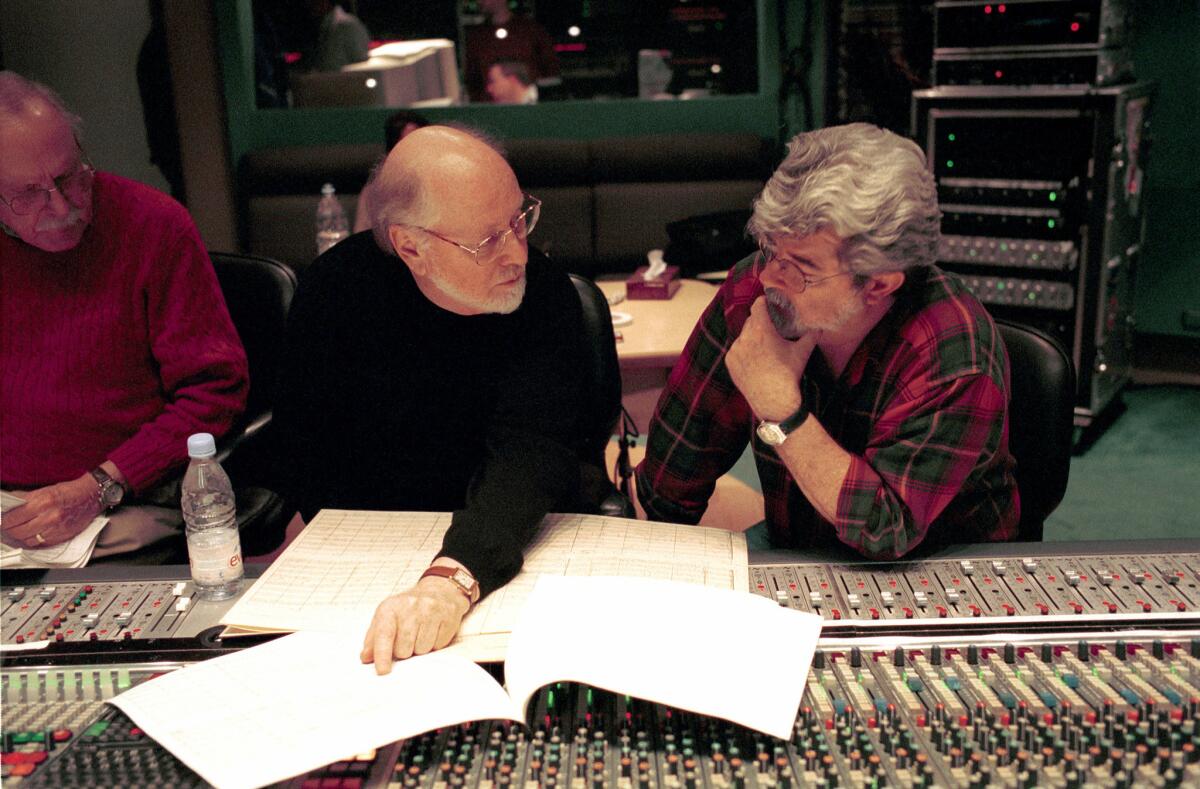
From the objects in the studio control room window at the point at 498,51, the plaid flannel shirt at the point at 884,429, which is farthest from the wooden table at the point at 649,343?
the studio control room window at the point at 498,51

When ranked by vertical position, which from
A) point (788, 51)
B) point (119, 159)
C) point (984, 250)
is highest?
point (788, 51)

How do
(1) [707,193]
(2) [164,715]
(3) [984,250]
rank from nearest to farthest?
(2) [164,715] < (3) [984,250] < (1) [707,193]

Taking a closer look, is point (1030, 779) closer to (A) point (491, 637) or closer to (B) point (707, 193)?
(A) point (491, 637)

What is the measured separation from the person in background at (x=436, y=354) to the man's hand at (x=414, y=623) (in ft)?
0.78

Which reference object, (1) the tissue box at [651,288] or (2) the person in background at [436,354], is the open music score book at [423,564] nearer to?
(2) the person in background at [436,354]

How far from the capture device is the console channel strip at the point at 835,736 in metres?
0.93

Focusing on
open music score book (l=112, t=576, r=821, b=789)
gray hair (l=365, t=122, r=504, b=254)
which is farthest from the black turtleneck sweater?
open music score book (l=112, t=576, r=821, b=789)

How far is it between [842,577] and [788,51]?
13.5 ft

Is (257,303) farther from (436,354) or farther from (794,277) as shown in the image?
(794,277)

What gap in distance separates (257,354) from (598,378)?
736mm

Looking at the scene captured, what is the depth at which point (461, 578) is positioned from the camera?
126 cm

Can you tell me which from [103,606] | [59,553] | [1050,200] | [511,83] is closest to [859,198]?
[103,606]

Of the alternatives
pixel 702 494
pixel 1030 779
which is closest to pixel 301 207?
pixel 702 494

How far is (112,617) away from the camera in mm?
1242
